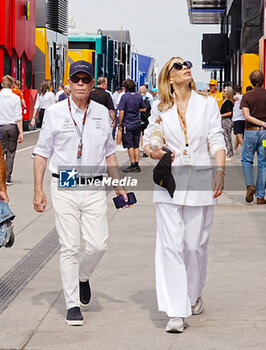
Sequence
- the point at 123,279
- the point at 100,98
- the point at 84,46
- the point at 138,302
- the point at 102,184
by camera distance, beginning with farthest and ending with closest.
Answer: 1. the point at 84,46
2. the point at 100,98
3. the point at 123,279
4. the point at 138,302
5. the point at 102,184

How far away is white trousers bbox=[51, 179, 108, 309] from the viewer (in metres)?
5.93

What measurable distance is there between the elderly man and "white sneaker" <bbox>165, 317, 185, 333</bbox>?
21.1ft

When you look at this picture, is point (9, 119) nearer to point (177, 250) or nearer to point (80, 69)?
point (80, 69)

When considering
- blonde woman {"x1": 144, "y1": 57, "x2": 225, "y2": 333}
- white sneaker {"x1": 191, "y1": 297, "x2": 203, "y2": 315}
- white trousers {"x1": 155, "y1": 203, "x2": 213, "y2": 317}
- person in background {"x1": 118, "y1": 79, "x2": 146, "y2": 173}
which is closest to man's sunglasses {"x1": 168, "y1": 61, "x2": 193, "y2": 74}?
blonde woman {"x1": 144, "y1": 57, "x2": 225, "y2": 333}

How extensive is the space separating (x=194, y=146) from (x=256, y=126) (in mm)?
6364

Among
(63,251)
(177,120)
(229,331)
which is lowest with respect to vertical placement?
(229,331)

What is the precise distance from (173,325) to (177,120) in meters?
1.27

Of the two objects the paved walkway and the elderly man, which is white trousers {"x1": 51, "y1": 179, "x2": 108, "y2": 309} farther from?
the elderly man

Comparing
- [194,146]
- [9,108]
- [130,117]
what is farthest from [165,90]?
[130,117]

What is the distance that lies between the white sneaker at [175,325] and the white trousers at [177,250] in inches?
1.3

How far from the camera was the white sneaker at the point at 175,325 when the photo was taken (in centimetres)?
568

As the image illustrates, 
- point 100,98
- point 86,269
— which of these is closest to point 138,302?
point 86,269

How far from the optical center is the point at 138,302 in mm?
6559

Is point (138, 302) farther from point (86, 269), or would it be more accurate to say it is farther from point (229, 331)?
point (229, 331)
